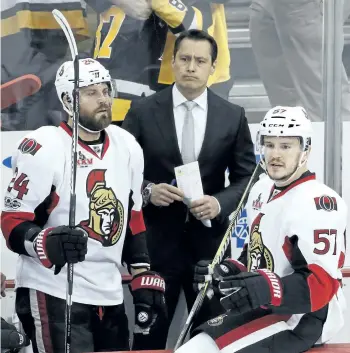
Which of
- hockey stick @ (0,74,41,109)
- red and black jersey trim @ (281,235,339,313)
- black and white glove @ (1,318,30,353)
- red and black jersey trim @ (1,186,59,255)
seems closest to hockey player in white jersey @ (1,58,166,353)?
red and black jersey trim @ (1,186,59,255)

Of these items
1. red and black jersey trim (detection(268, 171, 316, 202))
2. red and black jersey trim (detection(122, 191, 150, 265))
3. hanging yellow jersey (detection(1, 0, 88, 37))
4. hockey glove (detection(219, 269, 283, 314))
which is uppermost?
hanging yellow jersey (detection(1, 0, 88, 37))

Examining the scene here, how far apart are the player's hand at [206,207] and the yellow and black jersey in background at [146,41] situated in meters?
0.45

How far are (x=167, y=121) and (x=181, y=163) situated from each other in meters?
0.15

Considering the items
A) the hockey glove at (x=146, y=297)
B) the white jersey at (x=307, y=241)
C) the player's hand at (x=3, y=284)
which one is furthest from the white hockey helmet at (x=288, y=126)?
the player's hand at (x=3, y=284)

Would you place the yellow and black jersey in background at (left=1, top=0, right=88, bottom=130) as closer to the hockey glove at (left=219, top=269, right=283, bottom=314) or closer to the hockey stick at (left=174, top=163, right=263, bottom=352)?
the hockey stick at (left=174, top=163, right=263, bottom=352)

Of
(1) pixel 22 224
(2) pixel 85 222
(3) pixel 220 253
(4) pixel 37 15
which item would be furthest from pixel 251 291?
(4) pixel 37 15

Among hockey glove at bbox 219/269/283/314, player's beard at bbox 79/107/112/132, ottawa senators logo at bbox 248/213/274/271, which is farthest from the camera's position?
player's beard at bbox 79/107/112/132

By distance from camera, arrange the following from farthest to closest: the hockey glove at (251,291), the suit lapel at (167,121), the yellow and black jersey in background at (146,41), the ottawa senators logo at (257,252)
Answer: the yellow and black jersey in background at (146,41) → the suit lapel at (167,121) → the ottawa senators logo at (257,252) → the hockey glove at (251,291)

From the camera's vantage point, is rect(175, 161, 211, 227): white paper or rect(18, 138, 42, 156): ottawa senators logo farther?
rect(175, 161, 211, 227): white paper

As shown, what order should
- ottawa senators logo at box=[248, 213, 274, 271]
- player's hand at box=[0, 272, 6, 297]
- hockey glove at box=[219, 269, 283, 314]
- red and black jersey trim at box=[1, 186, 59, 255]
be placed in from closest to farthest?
hockey glove at box=[219, 269, 283, 314] < ottawa senators logo at box=[248, 213, 274, 271] < red and black jersey trim at box=[1, 186, 59, 255] < player's hand at box=[0, 272, 6, 297]

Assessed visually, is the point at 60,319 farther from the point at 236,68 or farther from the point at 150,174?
the point at 236,68

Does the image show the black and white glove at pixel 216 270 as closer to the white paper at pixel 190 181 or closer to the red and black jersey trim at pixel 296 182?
the red and black jersey trim at pixel 296 182

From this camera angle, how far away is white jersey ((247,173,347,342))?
3145mm

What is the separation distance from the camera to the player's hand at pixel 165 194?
12.4ft
